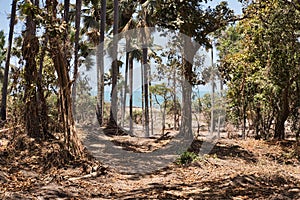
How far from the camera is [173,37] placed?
11320 mm

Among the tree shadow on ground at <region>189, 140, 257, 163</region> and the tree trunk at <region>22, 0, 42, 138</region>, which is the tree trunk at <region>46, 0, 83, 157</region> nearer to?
the tree trunk at <region>22, 0, 42, 138</region>

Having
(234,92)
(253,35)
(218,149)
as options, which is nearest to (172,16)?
(253,35)

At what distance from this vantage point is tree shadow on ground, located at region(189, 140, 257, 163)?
9.92 meters

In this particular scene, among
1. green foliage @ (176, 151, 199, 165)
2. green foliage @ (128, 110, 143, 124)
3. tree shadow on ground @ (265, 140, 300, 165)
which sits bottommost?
tree shadow on ground @ (265, 140, 300, 165)

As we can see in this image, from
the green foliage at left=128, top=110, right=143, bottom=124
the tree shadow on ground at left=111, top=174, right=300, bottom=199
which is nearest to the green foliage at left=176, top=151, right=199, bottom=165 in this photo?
the tree shadow on ground at left=111, top=174, right=300, bottom=199

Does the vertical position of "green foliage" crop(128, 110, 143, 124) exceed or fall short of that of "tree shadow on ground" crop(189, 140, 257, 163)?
it exceeds it

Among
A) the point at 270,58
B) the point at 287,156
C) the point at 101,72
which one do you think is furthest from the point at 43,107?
the point at 270,58

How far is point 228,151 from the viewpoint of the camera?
35.1 ft

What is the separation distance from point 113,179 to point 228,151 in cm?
513

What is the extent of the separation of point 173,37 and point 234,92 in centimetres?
681

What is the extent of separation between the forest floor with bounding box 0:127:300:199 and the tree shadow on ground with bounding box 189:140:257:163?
41.7 inches

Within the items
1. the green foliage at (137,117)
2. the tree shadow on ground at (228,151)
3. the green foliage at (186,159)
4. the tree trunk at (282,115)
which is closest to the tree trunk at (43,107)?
the green foliage at (186,159)

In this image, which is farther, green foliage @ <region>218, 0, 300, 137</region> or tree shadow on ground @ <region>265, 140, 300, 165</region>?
green foliage @ <region>218, 0, 300, 137</region>

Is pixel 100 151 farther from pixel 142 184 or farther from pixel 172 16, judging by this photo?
pixel 172 16
